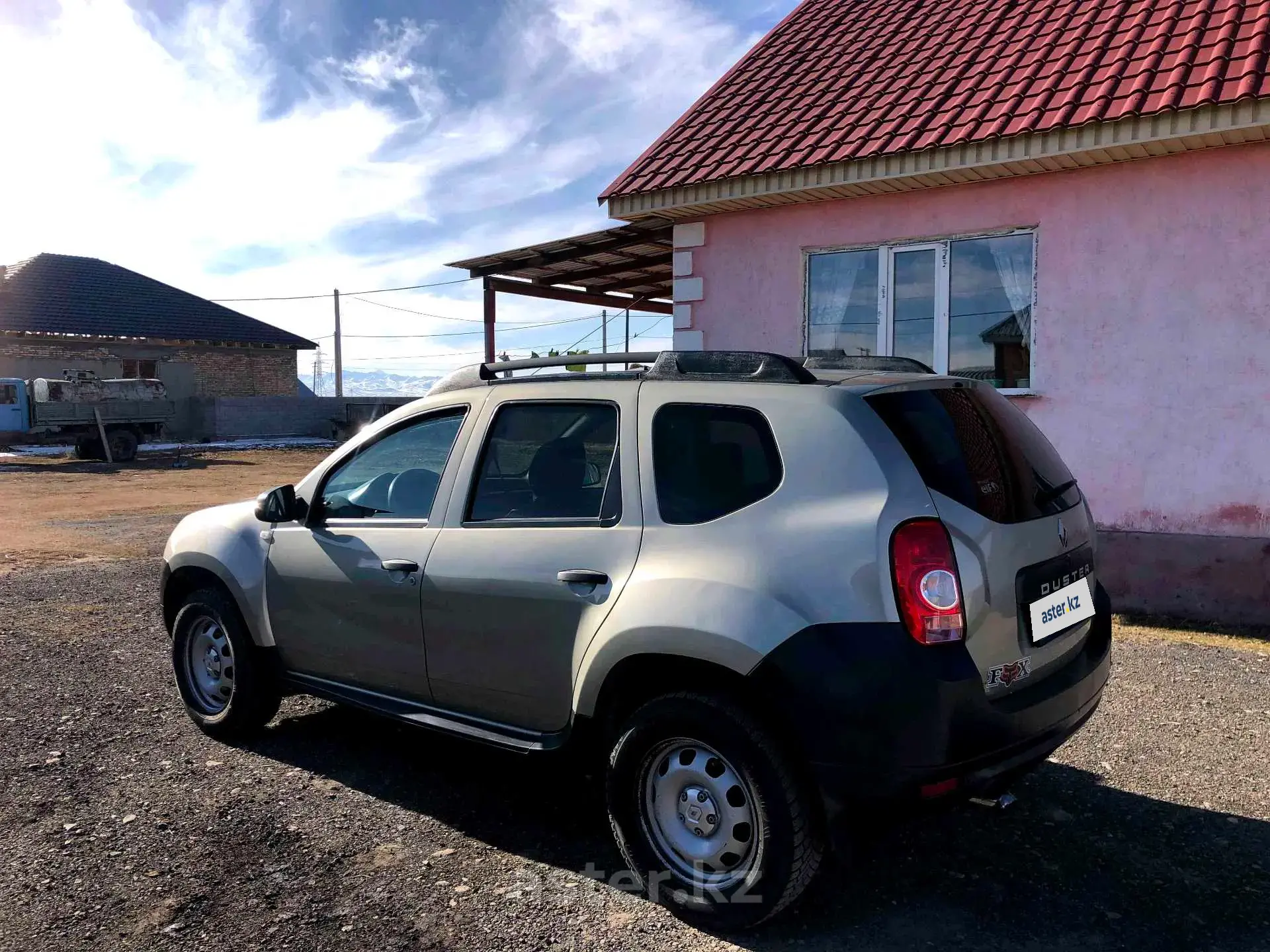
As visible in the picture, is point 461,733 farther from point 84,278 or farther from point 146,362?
point 84,278

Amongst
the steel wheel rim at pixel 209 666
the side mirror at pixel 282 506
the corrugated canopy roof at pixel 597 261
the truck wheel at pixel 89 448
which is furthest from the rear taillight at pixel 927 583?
the truck wheel at pixel 89 448

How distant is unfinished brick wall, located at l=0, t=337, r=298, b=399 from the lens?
30.8 m

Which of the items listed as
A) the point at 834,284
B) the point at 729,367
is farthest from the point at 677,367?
the point at 834,284

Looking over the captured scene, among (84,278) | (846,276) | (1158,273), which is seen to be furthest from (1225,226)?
→ (84,278)

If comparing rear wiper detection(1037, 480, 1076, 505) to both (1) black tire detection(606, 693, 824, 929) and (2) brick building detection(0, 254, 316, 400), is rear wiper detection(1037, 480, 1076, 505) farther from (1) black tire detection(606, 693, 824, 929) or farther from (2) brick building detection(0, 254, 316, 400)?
(2) brick building detection(0, 254, 316, 400)

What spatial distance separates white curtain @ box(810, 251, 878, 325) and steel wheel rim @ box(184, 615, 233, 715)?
5.95 m

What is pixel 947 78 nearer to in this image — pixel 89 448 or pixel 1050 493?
pixel 1050 493

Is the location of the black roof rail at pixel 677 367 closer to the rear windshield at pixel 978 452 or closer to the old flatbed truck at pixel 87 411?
the rear windshield at pixel 978 452

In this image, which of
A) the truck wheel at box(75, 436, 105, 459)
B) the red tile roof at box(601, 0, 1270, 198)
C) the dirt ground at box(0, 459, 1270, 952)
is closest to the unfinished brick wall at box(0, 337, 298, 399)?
the truck wheel at box(75, 436, 105, 459)

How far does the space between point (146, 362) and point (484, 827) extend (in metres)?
34.9

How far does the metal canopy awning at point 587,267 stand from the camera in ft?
35.0

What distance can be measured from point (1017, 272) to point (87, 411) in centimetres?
2428

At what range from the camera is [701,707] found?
2787 mm

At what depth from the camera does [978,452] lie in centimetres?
296
